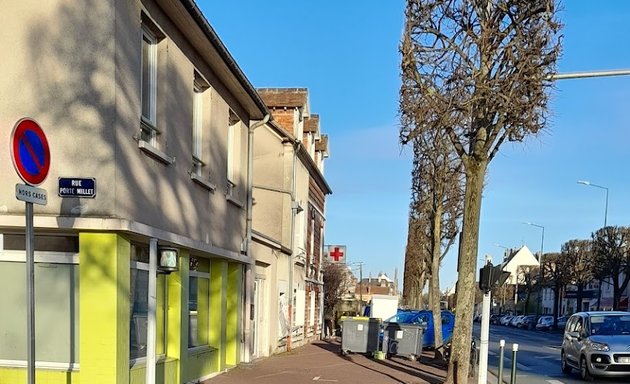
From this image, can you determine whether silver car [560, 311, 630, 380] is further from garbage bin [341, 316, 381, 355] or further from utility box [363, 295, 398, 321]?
utility box [363, 295, 398, 321]

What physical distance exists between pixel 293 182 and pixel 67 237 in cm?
1285

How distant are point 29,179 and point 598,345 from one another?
13.2 m

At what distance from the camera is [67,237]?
7895 mm

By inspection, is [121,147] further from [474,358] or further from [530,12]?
[474,358]

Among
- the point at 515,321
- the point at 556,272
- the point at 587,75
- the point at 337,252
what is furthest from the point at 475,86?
the point at 515,321

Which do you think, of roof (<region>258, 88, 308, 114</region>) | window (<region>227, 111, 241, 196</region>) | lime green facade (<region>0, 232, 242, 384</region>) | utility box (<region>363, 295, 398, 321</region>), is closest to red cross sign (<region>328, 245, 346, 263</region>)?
utility box (<region>363, 295, 398, 321</region>)

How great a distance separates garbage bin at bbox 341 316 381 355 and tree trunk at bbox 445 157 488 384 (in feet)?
27.2

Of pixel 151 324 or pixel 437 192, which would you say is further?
pixel 437 192

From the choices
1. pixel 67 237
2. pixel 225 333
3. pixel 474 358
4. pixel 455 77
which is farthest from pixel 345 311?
pixel 67 237

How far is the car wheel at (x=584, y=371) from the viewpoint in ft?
48.2

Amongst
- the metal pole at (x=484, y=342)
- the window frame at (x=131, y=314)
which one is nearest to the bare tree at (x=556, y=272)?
the metal pole at (x=484, y=342)

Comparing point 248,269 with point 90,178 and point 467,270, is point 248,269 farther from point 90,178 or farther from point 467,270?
point 90,178

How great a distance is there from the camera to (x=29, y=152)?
498 centimetres

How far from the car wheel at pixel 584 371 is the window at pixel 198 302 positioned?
8.67m
